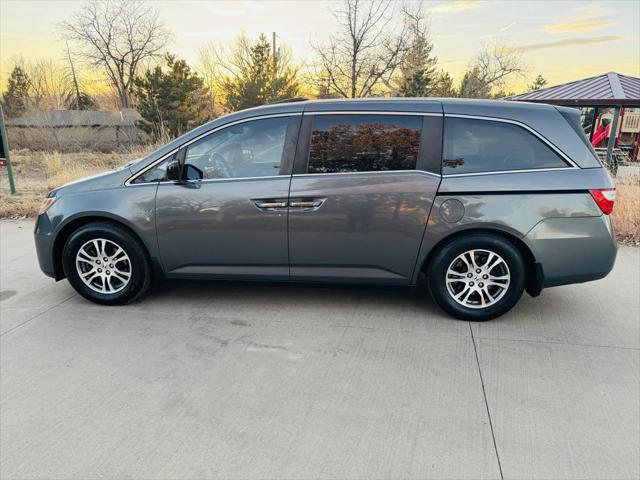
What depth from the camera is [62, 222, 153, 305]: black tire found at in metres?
3.99

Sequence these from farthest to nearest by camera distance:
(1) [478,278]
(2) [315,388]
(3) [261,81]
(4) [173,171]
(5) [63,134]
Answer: (3) [261,81]
(5) [63,134]
(4) [173,171]
(1) [478,278]
(2) [315,388]

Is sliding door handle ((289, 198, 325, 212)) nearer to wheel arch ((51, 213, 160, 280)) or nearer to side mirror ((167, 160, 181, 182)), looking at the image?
side mirror ((167, 160, 181, 182))

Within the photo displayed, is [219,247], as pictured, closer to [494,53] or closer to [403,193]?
[403,193]

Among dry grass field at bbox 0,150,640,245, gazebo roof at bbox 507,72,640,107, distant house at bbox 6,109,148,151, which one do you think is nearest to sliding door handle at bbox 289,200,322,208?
dry grass field at bbox 0,150,640,245

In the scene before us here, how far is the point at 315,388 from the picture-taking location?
285 cm

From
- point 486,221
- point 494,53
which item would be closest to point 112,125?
point 494,53

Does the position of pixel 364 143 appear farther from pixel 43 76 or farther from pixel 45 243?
pixel 43 76

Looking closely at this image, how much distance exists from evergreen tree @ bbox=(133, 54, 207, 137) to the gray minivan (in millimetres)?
22120

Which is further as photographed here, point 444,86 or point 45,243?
point 444,86

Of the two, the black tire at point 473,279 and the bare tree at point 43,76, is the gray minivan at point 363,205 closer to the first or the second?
the black tire at point 473,279

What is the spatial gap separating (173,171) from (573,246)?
3322 millimetres

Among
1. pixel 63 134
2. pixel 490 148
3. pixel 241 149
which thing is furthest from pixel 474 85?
pixel 241 149

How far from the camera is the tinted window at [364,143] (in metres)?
3.66

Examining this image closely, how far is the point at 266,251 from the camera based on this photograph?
385 centimetres
